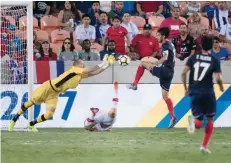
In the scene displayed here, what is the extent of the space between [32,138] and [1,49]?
3940 millimetres

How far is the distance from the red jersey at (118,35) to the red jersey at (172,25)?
3.56 feet

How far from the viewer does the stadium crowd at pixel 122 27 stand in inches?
794

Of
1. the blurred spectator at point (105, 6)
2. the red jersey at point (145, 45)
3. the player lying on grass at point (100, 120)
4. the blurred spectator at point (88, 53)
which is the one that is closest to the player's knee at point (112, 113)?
the player lying on grass at point (100, 120)

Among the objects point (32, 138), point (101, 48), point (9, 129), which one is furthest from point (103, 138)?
point (101, 48)

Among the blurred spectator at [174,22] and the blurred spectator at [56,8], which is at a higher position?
the blurred spectator at [56,8]

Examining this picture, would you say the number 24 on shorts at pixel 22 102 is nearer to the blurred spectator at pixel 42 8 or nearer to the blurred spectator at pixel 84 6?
the blurred spectator at pixel 42 8

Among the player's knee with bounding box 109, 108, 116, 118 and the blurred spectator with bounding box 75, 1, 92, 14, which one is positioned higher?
the blurred spectator with bounding box 75, 1, 92, 14

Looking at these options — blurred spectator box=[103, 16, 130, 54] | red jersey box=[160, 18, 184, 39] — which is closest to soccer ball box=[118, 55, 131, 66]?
blurred spectator box=[103, 16, 130, 54]

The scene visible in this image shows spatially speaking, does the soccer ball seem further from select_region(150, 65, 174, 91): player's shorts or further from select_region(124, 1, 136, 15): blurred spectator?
select_region(124, 1, 136, 15): blurred spectator

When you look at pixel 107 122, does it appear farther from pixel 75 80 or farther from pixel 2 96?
pixel 2 96

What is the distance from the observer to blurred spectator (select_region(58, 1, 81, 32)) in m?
21.3

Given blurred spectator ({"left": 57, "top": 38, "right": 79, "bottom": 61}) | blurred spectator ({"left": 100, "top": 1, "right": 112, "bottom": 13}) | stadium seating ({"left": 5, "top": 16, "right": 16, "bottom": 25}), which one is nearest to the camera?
stadium seating ({"left": 5, "top": 16, "right": 16, "bottom": 25})

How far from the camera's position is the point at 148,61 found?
1911cm

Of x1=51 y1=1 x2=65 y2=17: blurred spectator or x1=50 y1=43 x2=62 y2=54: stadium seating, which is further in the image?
x1=51 y1=1 x2=65 y2=17: blurred spectator
